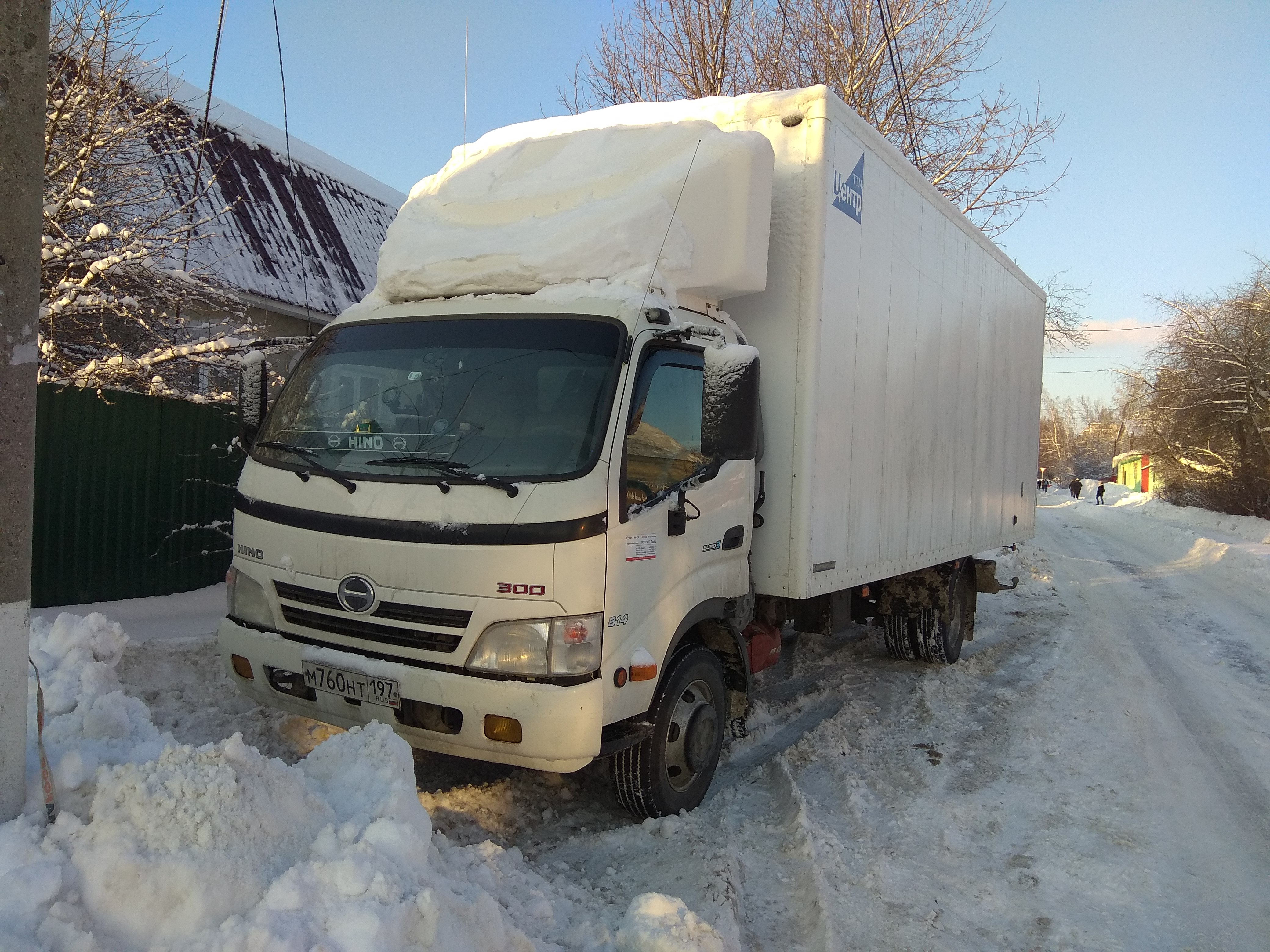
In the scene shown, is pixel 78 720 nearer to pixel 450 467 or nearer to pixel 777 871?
pixel 450 467

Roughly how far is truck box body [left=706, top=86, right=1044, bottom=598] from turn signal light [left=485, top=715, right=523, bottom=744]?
1.85 metres

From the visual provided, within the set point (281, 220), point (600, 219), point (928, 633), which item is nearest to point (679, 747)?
point (600, 219)

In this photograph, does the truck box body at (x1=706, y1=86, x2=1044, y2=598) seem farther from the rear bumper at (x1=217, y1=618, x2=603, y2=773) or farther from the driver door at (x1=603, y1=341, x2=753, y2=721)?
the rear bumper at (x1=217, y1=618, x2=603, y2=773)

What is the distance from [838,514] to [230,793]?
3.59 meters

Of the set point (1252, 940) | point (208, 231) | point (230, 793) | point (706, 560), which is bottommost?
point (1252, 940)

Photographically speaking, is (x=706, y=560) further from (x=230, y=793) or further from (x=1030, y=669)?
(x=1030, y=669)

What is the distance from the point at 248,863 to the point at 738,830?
8.22 feet

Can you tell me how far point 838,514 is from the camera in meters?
5.01

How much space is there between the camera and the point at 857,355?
203 inches

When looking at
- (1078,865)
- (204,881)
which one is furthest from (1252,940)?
(204,881)

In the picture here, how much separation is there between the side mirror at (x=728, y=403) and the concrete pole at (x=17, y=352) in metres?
2.39

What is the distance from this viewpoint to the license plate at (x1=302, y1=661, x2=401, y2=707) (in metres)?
3.52

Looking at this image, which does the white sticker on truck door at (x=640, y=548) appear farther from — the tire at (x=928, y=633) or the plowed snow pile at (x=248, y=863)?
the tire at (x=928, y=633)

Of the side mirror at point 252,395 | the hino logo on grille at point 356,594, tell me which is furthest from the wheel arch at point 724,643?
the side mirror at point 252,395
